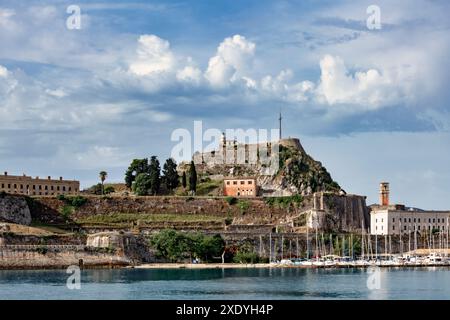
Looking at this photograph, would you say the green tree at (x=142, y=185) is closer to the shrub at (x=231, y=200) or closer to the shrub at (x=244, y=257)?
the shrub at (x=231, y=200)

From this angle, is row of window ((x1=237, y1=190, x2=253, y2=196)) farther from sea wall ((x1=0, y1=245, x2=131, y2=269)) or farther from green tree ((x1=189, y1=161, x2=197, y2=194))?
sea wall ((x1=0, y1=245, x2=131, y2=269))

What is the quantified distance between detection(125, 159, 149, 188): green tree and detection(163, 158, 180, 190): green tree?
2467 millimetres

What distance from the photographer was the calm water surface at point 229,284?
5284cm

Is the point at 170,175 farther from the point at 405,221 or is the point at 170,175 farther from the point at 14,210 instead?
the point at 405,221

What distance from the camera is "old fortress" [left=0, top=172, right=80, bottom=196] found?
10512cm

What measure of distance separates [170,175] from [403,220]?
2425 cm

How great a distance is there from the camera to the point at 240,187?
350ft

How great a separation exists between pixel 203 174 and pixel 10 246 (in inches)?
1524

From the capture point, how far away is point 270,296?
5228 cm

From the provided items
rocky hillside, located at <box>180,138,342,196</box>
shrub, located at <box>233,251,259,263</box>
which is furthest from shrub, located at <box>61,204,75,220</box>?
rocky hillside, located at <box>180,138,342,196</box>

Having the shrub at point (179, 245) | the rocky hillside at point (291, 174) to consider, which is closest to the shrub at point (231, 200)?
the rocky hillside at point (291, 174)

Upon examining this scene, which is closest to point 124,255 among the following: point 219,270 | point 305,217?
point 219,270

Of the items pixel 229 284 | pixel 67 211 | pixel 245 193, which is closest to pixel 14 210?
pixel 67 211
